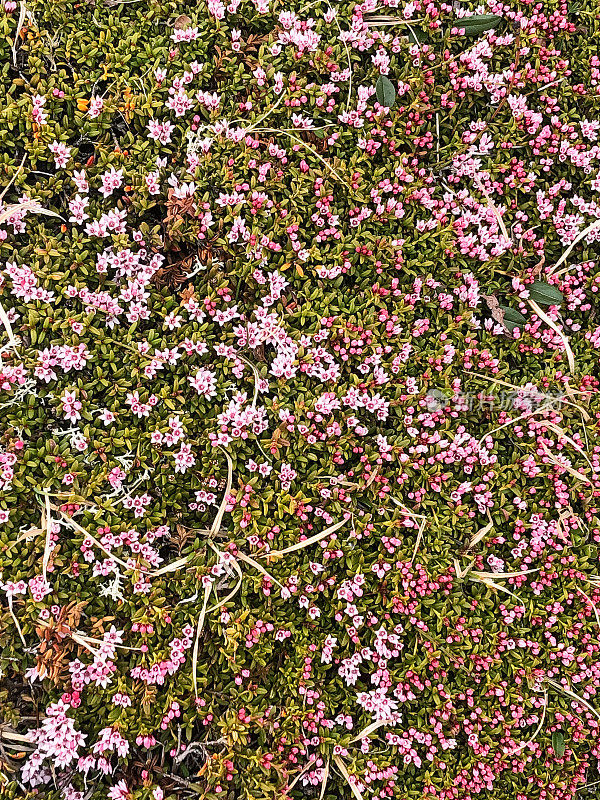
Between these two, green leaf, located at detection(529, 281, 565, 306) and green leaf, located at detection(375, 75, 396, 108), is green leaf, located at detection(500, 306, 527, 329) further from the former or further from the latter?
green leaf, located at detection(375, 75, 396, 108)

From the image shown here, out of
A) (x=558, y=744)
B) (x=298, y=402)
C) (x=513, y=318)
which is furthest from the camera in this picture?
(x=513, y=318)

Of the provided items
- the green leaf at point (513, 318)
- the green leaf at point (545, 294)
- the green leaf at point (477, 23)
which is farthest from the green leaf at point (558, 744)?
the green leaf at point (477, 23)

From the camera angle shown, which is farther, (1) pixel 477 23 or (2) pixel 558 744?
(1) pixel 477 23

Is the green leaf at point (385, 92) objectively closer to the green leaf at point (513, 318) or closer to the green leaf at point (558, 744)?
the green leaf at point (513, 318)

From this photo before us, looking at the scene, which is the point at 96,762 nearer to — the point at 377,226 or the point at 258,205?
the point at 258,205

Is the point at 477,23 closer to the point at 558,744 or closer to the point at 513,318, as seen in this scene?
the point at 513,318


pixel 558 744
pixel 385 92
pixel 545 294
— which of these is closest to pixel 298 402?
pixel 545 294
